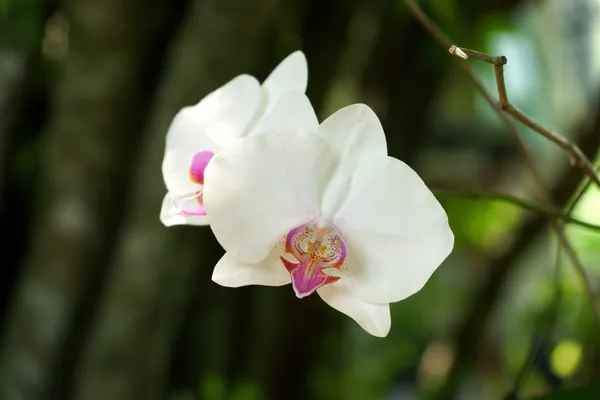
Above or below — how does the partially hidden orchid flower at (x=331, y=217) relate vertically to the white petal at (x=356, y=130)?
below

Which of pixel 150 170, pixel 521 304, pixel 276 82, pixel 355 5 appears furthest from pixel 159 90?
pixel 521 304

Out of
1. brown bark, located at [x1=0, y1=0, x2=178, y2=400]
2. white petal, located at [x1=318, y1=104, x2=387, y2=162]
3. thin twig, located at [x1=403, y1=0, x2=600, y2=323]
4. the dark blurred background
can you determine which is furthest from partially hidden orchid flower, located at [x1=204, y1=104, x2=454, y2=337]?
brown bark, located at [x1=0, y1=0, x2=178, y2=400]

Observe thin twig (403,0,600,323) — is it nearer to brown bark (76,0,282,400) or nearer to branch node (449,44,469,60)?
branch node (449,44,469,60)

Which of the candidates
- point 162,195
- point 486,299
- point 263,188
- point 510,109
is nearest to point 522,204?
point 510,109

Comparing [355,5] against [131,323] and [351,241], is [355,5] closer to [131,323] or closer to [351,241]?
[131,323]

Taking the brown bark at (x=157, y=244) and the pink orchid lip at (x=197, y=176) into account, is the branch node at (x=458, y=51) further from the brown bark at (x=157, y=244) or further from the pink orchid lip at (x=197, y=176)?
the brown bark at (x=157, y=244)

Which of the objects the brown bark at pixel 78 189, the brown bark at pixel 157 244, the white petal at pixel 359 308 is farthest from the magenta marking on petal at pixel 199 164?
the brown bark at pixel 78 189
